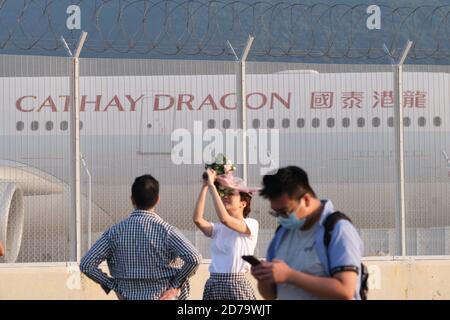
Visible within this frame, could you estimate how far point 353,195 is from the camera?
15.8m

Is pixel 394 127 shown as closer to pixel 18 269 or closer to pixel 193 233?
pixel 193 233

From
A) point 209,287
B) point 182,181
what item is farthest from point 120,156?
point 209,287

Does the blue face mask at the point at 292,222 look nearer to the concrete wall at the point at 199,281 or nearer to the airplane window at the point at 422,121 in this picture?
the concrete wall at the point at 199,281

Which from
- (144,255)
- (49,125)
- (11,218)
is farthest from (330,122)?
(144,255)

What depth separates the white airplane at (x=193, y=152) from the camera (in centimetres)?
1488

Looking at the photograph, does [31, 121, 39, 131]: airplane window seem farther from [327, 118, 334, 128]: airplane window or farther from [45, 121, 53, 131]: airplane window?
[327, 118, 334, 128]: airplane window

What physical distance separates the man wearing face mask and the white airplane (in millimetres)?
7684

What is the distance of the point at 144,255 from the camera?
8141 mm

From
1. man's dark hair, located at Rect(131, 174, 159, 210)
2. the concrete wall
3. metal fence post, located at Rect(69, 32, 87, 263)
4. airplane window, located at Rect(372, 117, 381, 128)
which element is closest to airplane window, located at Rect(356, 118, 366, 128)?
airplane window, located at Rect(372, 117, 381, 128)

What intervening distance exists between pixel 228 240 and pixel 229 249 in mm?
68

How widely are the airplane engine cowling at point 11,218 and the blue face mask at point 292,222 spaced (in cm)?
876

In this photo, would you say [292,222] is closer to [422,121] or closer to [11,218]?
[11,218]

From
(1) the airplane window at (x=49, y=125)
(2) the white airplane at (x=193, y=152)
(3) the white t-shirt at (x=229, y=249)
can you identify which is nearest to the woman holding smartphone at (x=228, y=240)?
(3) the white t-shirt at (x=229, y=249)
